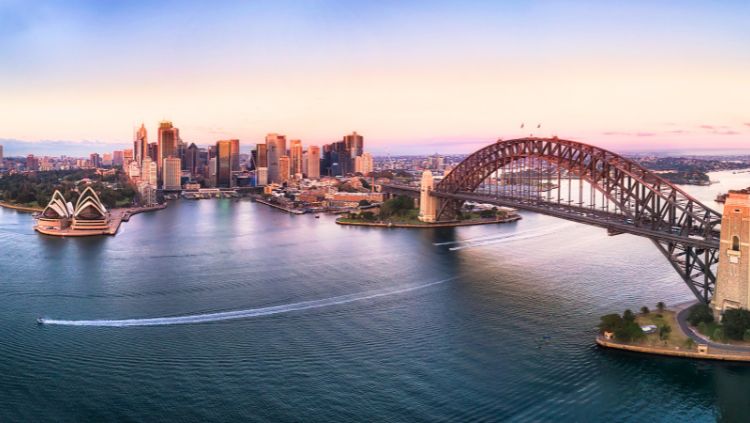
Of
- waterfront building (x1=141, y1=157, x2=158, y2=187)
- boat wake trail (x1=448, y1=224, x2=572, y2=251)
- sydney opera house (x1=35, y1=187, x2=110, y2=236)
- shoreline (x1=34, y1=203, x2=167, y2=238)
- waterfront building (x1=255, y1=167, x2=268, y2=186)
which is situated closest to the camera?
boat wake trail (x1=448, y1=224, x2=572, y2=251)

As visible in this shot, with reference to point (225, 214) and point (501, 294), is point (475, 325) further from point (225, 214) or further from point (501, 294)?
point (225, 214)

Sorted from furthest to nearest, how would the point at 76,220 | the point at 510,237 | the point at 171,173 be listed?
1. the point at 171,173
2. the point at 76,220
3. the point at 510,237

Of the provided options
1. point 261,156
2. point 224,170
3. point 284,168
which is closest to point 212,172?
point 224,170

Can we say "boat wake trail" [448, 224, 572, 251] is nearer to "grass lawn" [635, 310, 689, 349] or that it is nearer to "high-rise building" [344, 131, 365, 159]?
"grass lawn" [635, 310, 689, 349]

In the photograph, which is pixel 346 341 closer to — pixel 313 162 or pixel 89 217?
pixel 89 217

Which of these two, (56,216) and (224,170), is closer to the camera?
(56,216)

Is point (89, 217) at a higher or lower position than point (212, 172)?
lower

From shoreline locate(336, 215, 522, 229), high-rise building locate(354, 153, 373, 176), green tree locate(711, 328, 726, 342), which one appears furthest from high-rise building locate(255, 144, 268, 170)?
green tree locate(711, 328, 726, 342)

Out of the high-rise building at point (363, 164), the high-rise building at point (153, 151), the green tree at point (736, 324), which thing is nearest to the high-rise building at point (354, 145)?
the high-rise building at point (363, 164)
